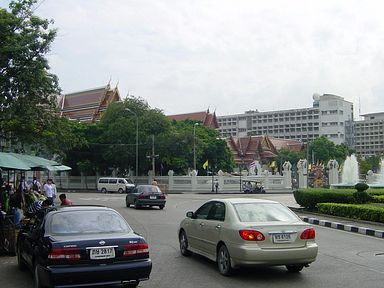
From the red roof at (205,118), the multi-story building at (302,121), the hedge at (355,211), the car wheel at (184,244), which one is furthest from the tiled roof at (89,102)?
the car wheel at (184,244)

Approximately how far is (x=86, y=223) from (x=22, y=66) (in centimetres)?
1453

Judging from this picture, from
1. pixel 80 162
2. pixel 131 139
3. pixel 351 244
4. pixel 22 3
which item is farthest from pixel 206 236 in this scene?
pixel 80 162

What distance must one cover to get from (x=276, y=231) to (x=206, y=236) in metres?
1.73

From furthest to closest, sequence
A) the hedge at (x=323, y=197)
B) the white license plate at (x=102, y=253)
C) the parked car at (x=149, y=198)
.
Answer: the parked car at (x=149, y=198)
the hedge at (x=323, y=197)
the white license plate at (x=102, y=253)

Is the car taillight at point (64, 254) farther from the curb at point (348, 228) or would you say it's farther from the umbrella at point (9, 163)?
the curb at point (348, 228)

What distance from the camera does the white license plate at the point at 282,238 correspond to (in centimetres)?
845

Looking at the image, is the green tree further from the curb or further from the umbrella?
the curb

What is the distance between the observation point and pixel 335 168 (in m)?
60.2

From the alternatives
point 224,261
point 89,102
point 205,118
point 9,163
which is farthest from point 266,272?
point 205,118

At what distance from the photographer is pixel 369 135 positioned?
511 ft

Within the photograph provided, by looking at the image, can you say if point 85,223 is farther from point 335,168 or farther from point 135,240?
point 335,168

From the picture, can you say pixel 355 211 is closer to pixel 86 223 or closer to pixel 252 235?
pixel 252 235

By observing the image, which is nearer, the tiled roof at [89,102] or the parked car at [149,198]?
the parked car at [149,198]

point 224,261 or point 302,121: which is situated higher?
point 302,121
